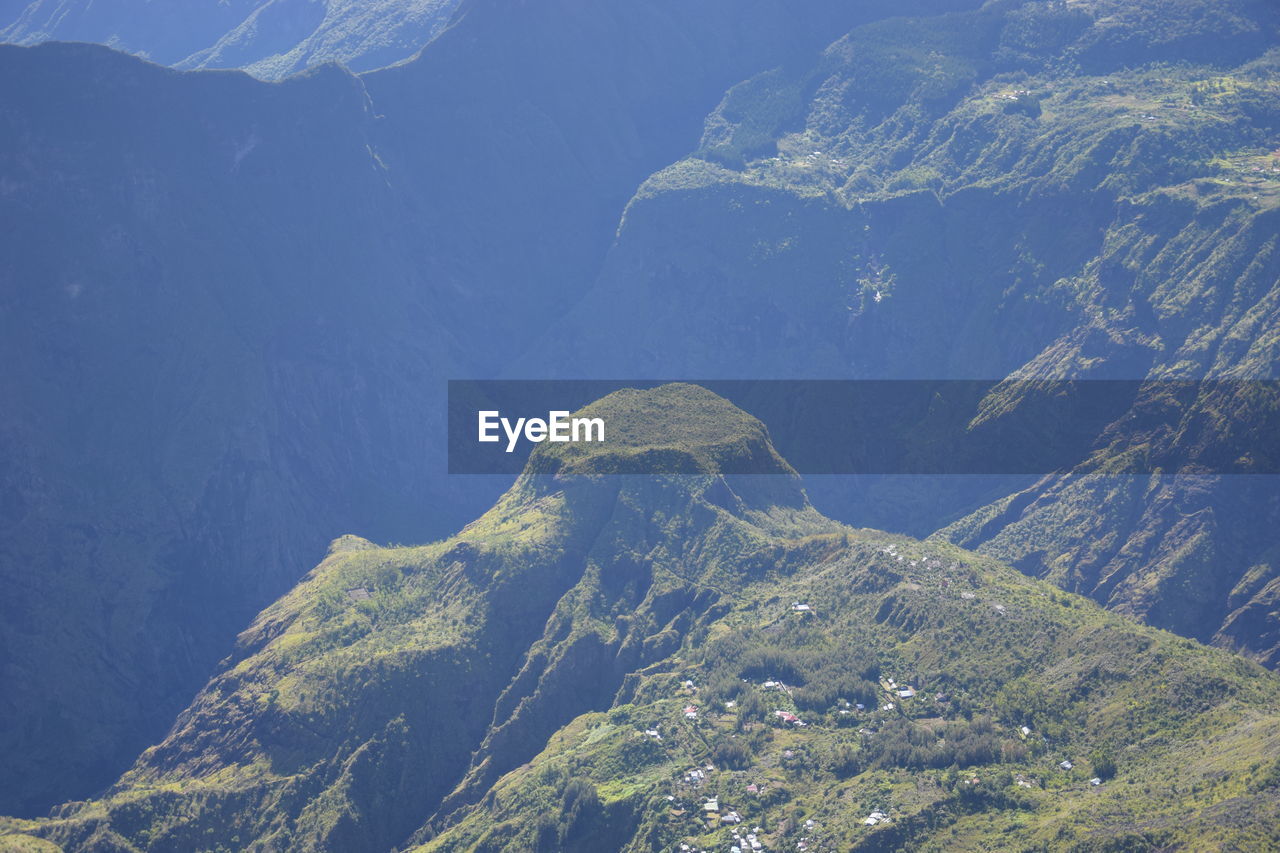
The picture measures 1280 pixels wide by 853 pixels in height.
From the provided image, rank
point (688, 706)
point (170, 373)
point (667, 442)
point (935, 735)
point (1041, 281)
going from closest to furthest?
point (935, 735)
point (688, 706)
point (667, 442)
point (170, 373)
point (1041, 281)

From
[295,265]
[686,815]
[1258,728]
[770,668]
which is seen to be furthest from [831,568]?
[295,265]

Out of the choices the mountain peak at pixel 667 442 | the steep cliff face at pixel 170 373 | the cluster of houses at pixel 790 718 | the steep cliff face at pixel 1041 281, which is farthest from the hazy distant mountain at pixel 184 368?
the cluster of houses at pixel 790 718

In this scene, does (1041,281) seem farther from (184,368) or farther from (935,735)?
(184,368)

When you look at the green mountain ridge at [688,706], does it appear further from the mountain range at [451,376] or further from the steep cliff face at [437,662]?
the mountain range at [451,376]

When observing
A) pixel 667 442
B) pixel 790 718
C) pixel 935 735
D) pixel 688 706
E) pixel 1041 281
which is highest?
pixel 1041 281

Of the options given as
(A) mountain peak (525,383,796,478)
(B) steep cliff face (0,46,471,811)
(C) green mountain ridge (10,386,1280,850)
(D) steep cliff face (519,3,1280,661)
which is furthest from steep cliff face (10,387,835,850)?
(D) steep cliff face (519,3,1280,661)

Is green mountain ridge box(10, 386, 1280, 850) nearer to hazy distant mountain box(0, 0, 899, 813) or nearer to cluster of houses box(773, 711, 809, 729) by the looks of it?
cluster of houses box(773, 711, 809, 729)

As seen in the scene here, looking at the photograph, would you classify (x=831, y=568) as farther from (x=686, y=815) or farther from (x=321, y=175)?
(x=321, y=175)

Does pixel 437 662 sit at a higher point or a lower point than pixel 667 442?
lower

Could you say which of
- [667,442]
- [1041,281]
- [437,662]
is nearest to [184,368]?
[667,442]
